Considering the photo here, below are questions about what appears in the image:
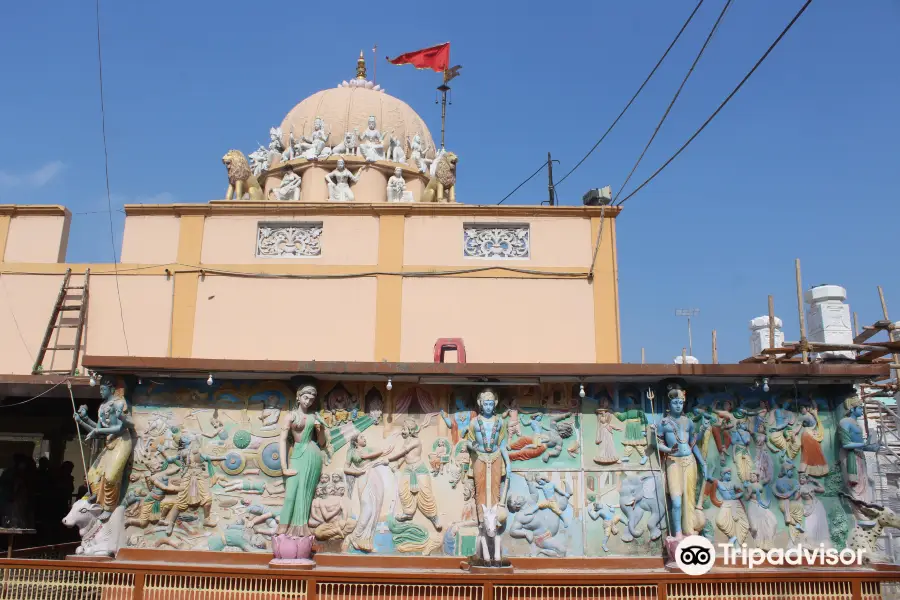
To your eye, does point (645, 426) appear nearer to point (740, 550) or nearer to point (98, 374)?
point (740, 550)

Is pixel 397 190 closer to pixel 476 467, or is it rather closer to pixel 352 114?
pixel 352 114

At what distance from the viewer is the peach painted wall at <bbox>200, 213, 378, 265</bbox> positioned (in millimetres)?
16031

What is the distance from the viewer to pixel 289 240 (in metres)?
16.2

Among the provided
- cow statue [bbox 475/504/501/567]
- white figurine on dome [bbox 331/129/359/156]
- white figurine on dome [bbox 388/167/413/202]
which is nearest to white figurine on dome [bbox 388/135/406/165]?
white figurine on dome [bbox 331/129/359/156]

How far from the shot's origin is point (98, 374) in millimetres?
10203

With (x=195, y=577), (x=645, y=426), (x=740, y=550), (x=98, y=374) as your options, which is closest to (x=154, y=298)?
(x=98, y=374)

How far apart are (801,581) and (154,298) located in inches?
510

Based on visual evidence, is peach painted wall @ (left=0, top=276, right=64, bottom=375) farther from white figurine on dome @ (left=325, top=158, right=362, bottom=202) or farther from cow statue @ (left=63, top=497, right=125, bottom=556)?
cow statue @ (left=63, top=497, right=125, bottom=556)

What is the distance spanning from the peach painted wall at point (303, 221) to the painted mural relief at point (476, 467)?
6099mm

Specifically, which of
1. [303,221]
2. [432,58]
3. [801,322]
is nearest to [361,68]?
[432,58]

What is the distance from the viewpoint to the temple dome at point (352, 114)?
21.0 meters

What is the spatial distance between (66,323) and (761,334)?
17.5 meters

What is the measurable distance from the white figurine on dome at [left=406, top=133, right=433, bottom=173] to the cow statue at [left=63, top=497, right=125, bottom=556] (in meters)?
12.7

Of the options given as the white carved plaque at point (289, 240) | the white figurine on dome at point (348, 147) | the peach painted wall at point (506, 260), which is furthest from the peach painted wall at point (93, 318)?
the white figurine on dome at point (348, 147)
